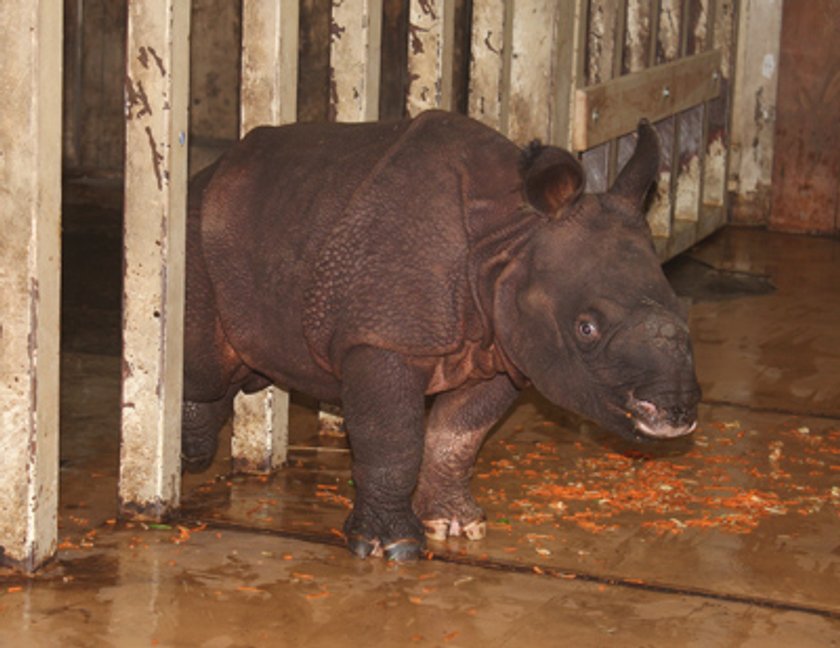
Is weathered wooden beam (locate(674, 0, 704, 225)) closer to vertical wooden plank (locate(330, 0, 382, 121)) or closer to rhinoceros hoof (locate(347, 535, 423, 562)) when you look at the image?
vertical wooden plank (locate(330, 0, 382, 121))

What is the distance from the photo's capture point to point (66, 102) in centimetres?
1343

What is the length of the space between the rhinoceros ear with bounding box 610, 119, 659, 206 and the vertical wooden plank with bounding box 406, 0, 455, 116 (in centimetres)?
168

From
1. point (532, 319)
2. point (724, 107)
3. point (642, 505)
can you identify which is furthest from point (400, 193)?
point (724, 107)

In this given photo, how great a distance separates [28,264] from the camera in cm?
483

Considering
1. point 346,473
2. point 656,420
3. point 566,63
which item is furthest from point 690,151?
Answer: point 656,420

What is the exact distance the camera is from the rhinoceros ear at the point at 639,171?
17.1 ft

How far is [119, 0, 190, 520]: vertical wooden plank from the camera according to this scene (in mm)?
5305

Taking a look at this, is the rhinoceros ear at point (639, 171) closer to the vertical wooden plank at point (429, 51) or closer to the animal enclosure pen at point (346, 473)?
the animal enclosure pen at point (346, 473)

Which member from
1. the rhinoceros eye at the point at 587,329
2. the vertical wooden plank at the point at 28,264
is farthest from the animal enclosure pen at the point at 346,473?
the rhinoceros eye at the point at 587,329

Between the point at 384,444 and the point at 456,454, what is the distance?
503mm

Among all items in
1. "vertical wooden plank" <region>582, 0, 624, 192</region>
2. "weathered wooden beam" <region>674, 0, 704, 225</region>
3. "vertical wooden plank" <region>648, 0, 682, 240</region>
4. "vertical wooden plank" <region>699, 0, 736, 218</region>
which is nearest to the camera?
"vertical wooden plank" <region>582, 0, 624, 192</region>

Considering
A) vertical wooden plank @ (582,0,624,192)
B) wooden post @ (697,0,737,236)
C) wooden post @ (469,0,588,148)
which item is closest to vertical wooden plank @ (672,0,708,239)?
wooden post @ (697,0,737,236)

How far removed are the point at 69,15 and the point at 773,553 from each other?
923 centimetres

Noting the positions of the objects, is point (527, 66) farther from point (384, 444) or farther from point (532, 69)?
point (384, 444)
